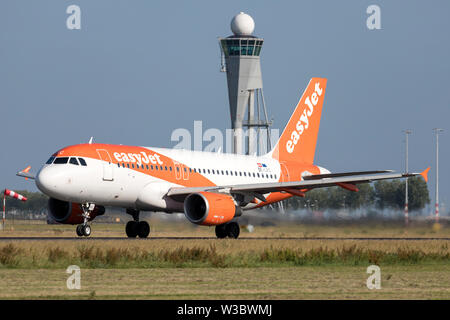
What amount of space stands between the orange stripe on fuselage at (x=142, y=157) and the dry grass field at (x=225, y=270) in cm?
586

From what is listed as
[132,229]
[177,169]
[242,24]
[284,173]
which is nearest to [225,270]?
[177,169]

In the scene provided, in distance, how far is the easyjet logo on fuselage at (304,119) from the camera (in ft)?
177

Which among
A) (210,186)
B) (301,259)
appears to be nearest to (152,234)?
(210,186)

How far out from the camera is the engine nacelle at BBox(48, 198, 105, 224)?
43812 mm

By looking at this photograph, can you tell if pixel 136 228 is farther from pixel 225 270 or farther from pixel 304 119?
pixel 225 270

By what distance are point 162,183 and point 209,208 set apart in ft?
10.4

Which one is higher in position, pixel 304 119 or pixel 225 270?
pixel 304 119

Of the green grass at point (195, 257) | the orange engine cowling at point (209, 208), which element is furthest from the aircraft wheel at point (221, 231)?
the green grass at point (195, 257)

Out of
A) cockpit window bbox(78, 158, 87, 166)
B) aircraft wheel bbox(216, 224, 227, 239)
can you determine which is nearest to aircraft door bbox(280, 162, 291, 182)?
aircraft wheel bbox(216, 224, 227, 239)

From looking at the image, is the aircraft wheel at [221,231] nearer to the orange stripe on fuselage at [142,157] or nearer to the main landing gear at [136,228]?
the orange stripe on fuselage at [142,157]

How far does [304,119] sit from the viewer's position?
55.5 m

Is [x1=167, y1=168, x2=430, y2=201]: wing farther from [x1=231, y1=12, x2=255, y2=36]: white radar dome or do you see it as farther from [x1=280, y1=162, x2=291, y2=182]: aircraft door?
[x1=231, y1=12, x2=255, y2=36]: white radar dome
